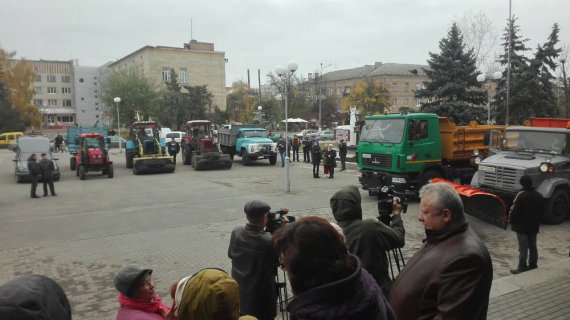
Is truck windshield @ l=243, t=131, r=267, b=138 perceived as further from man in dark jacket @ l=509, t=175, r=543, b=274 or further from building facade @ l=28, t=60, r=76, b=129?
building facade @ l=28, t=60, r=76, b=129

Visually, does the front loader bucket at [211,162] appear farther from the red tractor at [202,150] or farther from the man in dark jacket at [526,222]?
the man in dark jacket at [526,222]

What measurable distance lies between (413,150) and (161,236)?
7.60m

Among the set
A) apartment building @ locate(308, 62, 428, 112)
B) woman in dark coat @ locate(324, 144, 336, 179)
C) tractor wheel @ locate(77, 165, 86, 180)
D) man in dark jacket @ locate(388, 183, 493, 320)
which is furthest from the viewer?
apartment building @ locate(308, 62, 428, 112)

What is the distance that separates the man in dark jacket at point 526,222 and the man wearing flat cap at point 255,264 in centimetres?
476

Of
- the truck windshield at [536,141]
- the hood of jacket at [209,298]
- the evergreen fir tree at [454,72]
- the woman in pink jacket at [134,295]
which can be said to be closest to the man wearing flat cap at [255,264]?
the woman in pink jacket at [134,295]

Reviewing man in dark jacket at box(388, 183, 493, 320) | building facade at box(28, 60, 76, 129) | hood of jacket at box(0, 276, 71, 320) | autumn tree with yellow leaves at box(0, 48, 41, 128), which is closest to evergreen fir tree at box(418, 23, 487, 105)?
man in dark jacket at box(388, 183, 493, 320)

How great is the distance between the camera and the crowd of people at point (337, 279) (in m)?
1.86

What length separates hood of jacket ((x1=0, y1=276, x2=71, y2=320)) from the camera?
62.3 inches

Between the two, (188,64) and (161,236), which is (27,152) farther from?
(188,64)

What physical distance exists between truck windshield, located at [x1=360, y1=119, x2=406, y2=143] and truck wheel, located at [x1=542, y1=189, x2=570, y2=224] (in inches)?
169

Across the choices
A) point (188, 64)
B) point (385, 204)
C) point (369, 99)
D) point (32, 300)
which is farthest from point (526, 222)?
point (188, 64)

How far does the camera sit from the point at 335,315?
1.84 meters

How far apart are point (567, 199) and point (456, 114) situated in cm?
1862

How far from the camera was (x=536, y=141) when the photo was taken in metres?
11.1
